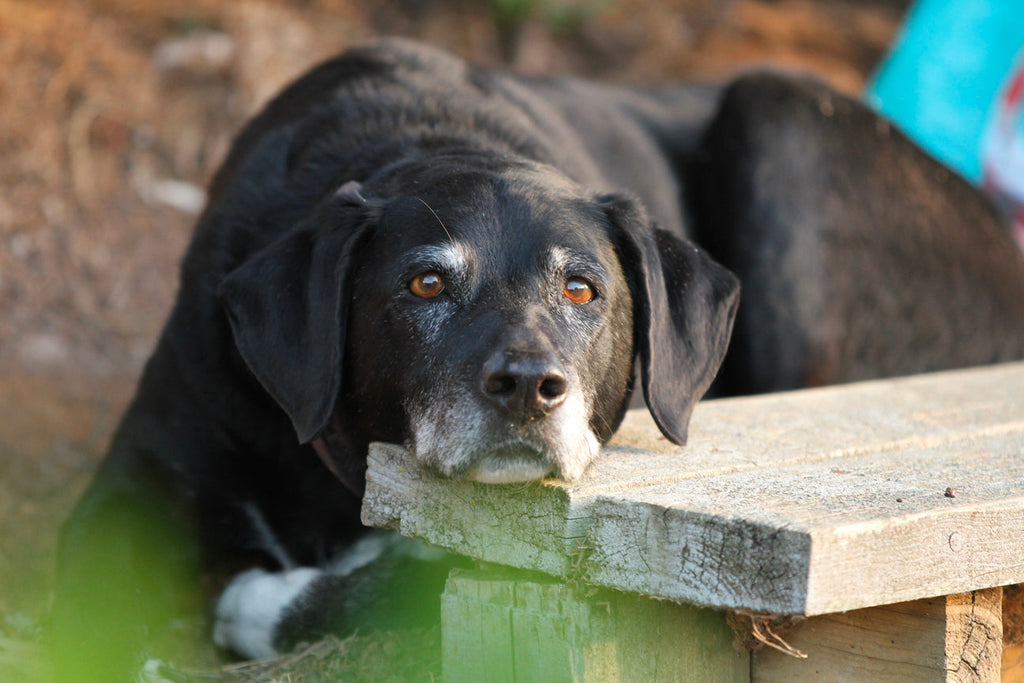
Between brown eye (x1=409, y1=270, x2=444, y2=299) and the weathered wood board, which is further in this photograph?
brown eye (x1=409, y1=270, x2=444, y2=299)

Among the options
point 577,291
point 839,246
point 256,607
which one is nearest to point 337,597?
point 256,607

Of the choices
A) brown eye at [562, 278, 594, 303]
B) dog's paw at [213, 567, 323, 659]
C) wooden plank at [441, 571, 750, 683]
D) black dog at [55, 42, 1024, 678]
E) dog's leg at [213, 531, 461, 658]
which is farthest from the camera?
dog's paw at [213, 567, 323, 659]

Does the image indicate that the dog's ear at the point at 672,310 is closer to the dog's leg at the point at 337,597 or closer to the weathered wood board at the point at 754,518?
the weathered wood board at the point at 754,518

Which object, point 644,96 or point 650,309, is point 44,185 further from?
point 650,309

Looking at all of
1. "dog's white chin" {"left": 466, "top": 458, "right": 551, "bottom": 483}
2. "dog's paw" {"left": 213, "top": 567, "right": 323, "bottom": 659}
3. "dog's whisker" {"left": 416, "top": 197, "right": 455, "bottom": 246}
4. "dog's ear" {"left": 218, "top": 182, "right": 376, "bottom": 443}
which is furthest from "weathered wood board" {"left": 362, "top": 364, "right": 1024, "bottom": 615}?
"dog's paw" {"left": 213, "top": 567, "right": 323, "bottom": 659}

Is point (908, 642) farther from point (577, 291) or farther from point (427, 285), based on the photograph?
point (427, 285)

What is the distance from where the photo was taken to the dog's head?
84.3 inches

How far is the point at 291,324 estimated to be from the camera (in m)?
2.49

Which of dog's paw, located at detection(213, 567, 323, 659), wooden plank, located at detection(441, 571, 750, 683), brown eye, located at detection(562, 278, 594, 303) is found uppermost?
brown eye, located at detection(562, 278, 594, 303)

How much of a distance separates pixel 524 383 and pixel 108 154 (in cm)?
447

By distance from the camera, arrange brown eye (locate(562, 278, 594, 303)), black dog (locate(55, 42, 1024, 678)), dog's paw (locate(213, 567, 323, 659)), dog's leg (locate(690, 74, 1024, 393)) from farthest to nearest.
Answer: dog's leg (locate(690, 74, 1024, 393)), dog's paw (locate(213, 567, 323, 659)), brown eye (locate(562, 278, 594, 303)), black dog (locate(55, 42, 1024, 678))

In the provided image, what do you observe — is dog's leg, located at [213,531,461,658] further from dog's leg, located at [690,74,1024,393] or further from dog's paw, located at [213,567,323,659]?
dog's leg, located at [690,74,1024,393]

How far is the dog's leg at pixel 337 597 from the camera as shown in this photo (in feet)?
8.90

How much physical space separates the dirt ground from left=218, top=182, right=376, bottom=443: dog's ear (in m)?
1.41
